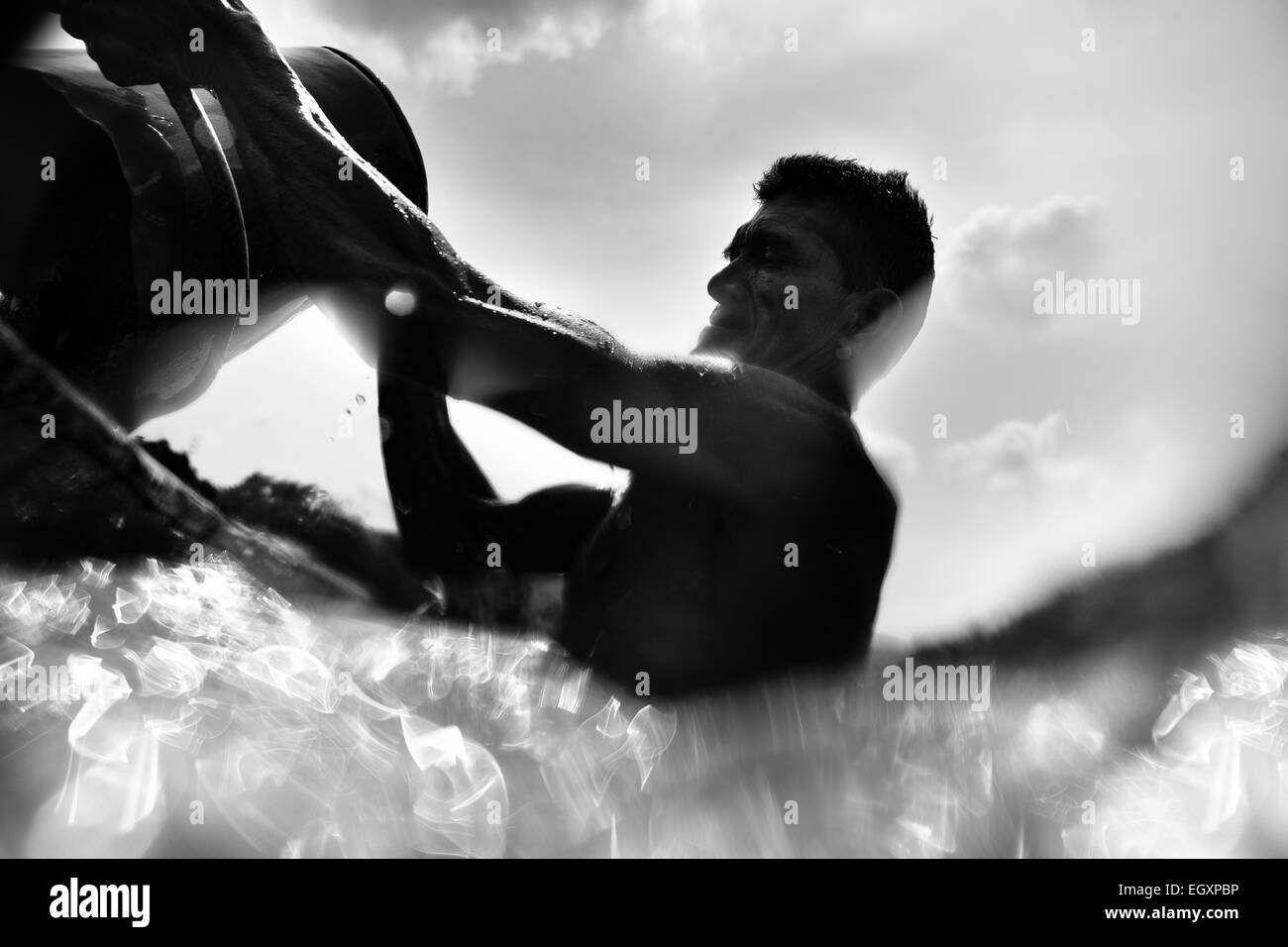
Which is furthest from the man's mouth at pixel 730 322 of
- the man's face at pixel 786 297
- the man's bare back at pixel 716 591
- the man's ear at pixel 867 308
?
the man's bare back at pixel 716 591

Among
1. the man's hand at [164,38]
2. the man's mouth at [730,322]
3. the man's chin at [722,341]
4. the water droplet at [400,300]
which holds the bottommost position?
the water droplet at [400,300]

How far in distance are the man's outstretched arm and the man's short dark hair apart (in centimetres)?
93

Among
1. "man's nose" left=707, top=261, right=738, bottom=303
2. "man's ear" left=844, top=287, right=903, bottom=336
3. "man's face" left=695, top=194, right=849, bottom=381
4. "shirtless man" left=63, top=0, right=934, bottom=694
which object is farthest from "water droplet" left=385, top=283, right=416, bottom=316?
"man's ear" left=844, top=287, right=903, bottom=336

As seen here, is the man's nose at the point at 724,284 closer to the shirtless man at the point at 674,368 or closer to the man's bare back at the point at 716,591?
the shirtless man at the point at 674,368

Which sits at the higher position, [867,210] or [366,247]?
[867,210]

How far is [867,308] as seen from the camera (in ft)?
7.30

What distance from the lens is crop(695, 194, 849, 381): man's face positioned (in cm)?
216

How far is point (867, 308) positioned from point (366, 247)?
1.28 metres

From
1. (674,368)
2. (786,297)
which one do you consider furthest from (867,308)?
(674,368)

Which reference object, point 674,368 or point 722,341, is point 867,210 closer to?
point 722,341

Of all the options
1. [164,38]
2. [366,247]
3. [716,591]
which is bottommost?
[716,591]

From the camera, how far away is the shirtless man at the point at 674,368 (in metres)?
1.42

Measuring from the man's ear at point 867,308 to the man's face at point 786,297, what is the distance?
22 millimetres

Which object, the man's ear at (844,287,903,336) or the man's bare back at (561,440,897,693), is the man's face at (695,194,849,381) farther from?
the man's bare back at (561,440,897,693)
